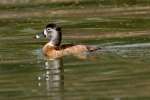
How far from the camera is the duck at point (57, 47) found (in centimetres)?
1937

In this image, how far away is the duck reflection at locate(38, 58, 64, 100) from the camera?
14266 millimetres

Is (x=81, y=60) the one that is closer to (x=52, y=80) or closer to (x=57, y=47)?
(x=57, y=47)

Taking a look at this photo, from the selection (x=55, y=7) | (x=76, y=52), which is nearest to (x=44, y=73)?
(x=76, y=52)

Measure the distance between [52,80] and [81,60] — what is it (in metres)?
2.89

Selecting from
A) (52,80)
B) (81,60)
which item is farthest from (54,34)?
(52,80)

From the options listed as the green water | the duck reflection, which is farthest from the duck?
the duck reflection

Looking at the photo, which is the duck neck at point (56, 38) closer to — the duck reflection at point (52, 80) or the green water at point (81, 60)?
the green water at point (81, 60)

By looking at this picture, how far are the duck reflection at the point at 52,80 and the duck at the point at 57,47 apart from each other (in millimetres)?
863

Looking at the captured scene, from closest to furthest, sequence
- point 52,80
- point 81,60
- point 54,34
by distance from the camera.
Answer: point 52,80
point 81,60
point 54,34

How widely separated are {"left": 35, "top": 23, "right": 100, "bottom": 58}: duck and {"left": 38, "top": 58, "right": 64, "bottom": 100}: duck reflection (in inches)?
34.0

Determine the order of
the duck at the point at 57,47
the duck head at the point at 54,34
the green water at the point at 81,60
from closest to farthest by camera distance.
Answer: the green water at the point at 81,60
the duck at the point at 57,47
the duck head at the point at 54,34

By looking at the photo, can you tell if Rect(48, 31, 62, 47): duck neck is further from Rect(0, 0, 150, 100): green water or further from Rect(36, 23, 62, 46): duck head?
Rect(0, 0, 150, 100): green water

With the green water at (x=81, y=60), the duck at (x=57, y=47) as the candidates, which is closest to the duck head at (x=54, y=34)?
the duck at (x=57, y=47)

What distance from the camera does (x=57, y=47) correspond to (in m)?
20.2
